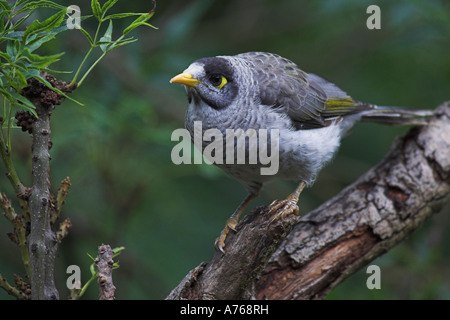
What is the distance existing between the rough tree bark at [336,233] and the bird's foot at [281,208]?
62mm

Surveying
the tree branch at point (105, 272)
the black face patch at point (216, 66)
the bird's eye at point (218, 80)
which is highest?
the black face patch at point (216, 66)

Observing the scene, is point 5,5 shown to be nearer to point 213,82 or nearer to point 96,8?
point 96,8

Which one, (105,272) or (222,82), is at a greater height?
(222,82)

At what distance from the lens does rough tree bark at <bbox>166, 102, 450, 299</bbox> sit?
3.31 meters

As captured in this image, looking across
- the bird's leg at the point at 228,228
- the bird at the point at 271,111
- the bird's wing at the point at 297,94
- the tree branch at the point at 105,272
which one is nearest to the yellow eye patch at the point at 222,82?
the bird at the point at 271,111

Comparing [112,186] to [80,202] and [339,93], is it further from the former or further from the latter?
[339,93]

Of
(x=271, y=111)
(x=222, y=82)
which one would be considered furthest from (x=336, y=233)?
(x=222, y=82)

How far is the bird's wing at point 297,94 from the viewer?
13.2 ft

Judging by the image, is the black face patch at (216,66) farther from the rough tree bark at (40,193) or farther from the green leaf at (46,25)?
the green leaf at (46,25)

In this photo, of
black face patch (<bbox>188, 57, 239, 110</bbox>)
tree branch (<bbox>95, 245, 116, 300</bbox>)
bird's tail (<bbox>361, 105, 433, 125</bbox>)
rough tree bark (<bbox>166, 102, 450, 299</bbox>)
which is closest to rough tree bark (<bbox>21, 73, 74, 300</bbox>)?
tree branch (<bbox>95, 245, 116, 300</bbox>)

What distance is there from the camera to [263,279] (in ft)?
12.3

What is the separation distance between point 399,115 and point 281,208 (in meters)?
1.79

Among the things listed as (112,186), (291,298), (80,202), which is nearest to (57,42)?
(112,186)

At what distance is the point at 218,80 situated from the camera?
3.70 m
